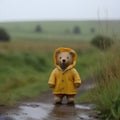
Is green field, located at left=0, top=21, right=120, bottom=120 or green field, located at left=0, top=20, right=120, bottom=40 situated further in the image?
green field, located at left=0, top=20, right=120, bottom=40

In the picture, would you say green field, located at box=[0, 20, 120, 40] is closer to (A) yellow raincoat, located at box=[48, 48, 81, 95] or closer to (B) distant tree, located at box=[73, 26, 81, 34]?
(B) distant tree, located at box=[73, 26, 81, 34]

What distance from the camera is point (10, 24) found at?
8056 cm

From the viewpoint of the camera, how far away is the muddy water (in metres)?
8.09

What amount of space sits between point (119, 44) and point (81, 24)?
68737mm

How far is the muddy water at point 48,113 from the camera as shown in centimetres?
809

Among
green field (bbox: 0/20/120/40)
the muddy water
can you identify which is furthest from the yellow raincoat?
green field (bbox: 0/20/120/40)

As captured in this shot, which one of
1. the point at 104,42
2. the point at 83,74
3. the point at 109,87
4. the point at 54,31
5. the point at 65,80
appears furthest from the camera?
the point at 54,31

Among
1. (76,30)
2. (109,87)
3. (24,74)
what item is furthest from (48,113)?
(76,30)

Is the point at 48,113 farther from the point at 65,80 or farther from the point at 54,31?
the point at 54,31

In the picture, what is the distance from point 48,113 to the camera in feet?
28.4

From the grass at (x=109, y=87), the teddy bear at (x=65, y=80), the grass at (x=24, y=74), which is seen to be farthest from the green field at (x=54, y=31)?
the grass at (x=109, y=87)

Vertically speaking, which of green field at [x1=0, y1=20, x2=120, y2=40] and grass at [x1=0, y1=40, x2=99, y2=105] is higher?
green field at [x1=0, y1=20, x2=120, y2=40]

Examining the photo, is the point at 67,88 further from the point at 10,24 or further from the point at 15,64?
the point at 10,24

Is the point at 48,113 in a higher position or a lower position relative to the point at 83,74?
lower
